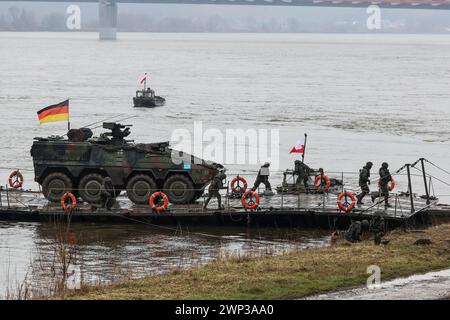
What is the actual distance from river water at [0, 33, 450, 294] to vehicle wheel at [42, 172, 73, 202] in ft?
6.14

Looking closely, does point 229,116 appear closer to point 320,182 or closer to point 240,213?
point 320,182

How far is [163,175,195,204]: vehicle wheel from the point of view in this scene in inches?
1355

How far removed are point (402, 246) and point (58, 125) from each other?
50098 mm

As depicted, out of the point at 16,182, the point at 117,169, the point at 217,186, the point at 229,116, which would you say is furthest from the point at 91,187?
the point at 229,116

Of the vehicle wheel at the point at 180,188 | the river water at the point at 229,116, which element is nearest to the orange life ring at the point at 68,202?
the river water at the point at 229,116

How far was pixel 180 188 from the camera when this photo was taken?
34.4 metres

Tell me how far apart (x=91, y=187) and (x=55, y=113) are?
298 centimetres

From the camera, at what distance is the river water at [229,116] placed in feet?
100

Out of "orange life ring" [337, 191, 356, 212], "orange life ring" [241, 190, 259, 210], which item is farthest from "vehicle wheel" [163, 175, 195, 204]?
"orange life ring" [337, 191, 356, 212]

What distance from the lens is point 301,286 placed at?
21016mm
